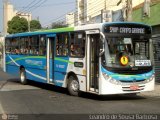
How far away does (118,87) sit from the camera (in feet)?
49.2

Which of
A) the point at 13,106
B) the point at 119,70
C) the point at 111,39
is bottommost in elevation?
the point at 13,106

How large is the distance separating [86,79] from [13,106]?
306cm

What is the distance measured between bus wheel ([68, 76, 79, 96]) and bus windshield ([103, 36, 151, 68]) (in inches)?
93.3

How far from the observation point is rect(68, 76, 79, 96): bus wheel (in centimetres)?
1704

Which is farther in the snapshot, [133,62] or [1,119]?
[133,62]

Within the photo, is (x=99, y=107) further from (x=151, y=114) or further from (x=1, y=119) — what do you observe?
(x=1, y=119)

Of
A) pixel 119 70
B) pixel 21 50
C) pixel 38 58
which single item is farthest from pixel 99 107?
pixel 21 50

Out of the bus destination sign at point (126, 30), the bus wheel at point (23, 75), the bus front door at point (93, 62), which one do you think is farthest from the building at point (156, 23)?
the bus front door at point (93, 62)

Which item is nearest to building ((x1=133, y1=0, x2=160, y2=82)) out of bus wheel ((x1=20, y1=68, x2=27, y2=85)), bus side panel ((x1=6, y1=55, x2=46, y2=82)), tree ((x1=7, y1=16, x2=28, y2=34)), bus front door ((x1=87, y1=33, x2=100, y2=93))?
bus side panel ((x1=6, y1=55, x2=46, y2=82))

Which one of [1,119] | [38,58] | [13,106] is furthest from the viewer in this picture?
[38,58]

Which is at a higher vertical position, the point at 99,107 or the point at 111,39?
the point at 111,39

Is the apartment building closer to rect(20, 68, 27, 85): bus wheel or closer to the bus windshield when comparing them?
rect(20, 68, 27, 85): bus wheel

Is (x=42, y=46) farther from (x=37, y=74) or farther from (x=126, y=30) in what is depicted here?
(x=126, y=30)

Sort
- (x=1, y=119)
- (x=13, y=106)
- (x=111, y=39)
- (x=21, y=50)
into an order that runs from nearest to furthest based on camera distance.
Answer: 1. (x=1, y=119)
2. (x=13, y=106)
3. (x=111, y=39)
4. (x=21, y=50)
